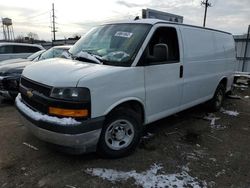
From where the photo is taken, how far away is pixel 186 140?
183 inches

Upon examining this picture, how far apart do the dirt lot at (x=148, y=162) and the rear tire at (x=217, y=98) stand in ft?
4.28

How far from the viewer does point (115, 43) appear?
3.98 m

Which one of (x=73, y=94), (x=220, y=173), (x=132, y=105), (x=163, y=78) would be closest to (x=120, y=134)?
(x=132, y=105)

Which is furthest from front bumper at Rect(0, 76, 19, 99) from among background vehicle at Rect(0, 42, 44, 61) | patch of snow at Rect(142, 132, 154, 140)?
background vehicle at Rect(0, 42, 44, 61)

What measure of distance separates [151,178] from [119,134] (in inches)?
31.7

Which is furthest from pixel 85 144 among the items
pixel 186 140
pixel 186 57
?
pixel 186 57

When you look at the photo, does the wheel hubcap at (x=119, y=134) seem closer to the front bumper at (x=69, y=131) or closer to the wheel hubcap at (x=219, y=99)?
the front bumper at (x=69, y=131)

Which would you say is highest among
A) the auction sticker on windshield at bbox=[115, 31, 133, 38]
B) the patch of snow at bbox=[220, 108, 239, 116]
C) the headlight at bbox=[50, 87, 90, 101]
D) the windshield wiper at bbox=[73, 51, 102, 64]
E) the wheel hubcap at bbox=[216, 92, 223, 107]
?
the auction sticker on windshield at bbox=[115, 31, 133, 38]

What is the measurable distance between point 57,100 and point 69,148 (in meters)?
0.67

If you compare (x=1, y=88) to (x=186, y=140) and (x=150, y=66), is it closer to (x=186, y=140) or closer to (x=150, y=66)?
(x=150, y=66)

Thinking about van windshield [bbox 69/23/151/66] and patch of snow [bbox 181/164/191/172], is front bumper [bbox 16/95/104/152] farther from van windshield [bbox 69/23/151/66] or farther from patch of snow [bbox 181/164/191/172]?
patch of snow [bbox 181/164/191/172]

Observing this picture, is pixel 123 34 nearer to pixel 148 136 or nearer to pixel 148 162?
pixel 148 136

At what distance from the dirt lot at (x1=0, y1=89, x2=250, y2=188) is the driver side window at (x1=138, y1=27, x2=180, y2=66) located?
1.46 meters

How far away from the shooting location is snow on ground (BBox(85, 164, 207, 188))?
316 centimetres
